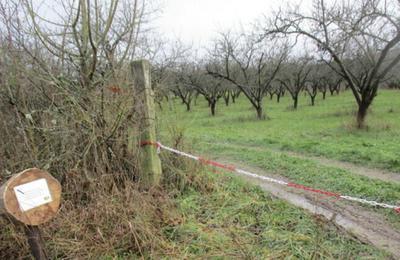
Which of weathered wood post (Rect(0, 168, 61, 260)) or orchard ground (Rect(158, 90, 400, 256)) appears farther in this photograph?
orchard ground (Rect(158, 90, 400, 256))

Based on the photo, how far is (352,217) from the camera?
12.7 feet

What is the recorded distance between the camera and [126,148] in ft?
13.6

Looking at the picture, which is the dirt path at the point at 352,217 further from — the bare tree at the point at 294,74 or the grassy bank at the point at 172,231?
the bare tree at the point at 294,74

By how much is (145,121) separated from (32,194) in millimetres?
1856

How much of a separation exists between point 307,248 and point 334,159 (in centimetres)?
472

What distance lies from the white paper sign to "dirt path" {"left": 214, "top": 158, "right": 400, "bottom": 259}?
2.41 m

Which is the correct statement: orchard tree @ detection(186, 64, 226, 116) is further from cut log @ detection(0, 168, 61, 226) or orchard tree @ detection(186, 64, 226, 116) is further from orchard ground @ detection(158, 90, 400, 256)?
cut log @ detection(0, 168, 61, 226)

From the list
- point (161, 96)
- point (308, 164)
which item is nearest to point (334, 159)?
point (308, 164)

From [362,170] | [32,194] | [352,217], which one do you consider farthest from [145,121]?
[362,170]

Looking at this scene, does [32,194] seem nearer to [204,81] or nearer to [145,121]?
[145,121]

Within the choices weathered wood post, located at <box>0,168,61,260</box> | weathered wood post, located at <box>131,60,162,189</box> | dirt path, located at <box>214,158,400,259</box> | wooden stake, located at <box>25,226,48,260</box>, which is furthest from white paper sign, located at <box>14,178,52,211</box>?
dirt path, located at <box>214,158,400,259</box>

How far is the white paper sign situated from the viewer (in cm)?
235

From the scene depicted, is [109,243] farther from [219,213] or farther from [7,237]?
[219,213]

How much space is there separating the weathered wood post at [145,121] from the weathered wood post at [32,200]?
1.55 meters
